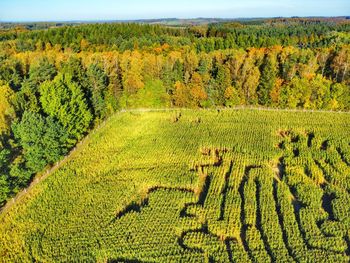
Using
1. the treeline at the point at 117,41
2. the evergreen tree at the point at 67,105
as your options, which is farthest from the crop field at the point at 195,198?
the treeline at the point at 117,41

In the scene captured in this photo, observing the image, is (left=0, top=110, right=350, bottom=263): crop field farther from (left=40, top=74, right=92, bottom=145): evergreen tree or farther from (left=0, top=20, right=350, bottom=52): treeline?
(left=0, top=20, right=350, bottom=52): treeline

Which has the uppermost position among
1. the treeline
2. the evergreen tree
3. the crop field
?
the treeline

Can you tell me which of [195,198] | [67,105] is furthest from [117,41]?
[195,198]

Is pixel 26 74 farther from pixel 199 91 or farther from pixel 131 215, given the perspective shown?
pixel 131 215

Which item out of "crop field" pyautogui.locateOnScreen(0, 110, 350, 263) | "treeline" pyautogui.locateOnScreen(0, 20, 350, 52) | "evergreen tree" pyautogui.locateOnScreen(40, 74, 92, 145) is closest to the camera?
"crop field" pyautogui.locateOnScreen(0, 110, 350, 263)

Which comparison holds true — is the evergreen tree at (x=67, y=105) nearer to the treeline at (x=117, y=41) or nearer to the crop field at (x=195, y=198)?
the crop field at (x=195, y=198)

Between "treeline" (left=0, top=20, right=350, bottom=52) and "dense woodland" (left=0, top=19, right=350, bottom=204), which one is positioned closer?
"dense woodland" (left=0, top=19, right=350, bottom=204)

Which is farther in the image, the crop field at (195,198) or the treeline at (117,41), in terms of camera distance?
the treeline at (117,41)

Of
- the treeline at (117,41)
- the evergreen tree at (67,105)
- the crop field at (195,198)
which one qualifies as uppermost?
the treeline at (117,41)

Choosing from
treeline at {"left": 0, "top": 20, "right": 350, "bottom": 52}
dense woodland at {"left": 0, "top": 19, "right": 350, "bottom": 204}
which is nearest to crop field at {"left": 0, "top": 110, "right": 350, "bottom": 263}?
dense woodland at {"left": 0, "top": 19, "right": 350, "bottom": 204}
